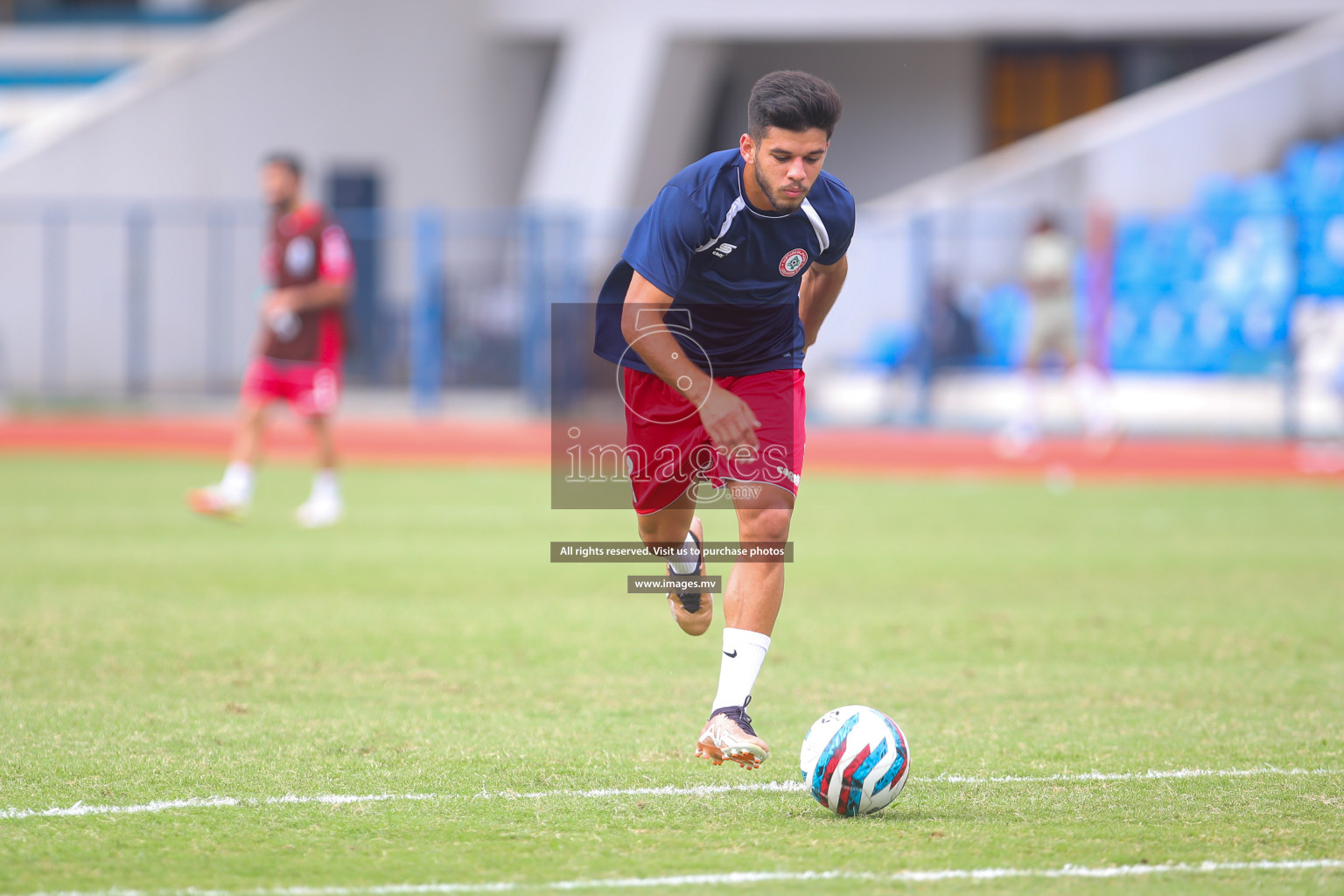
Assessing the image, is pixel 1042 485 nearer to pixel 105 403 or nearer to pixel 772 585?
pixel 772 585

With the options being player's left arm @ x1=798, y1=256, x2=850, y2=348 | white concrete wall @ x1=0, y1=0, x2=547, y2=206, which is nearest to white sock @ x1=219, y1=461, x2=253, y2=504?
player's left arm @ x1=798, y1=256, x2=850, y2=348

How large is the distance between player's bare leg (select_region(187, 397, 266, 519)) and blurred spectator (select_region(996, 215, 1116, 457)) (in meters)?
9.00

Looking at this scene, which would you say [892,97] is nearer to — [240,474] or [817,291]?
[240,474]

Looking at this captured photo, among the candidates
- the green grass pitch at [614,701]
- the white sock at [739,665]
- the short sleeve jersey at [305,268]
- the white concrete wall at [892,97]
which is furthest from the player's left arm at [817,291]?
the white concrete wall at [892,97]

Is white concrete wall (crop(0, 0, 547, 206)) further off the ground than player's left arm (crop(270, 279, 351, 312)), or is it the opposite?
white concrete wall (crop(0, 0, 547, 206))

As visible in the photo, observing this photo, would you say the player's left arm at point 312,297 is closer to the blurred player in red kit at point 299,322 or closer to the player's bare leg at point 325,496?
the blurred player in red kit at point 299,322

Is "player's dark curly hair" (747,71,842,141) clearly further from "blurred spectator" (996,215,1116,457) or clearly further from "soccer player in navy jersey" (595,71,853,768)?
"blurred spectator" (996,215,1116,457)

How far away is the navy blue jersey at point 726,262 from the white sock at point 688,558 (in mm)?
747

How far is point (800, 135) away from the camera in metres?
4.83

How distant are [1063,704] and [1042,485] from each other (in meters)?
9.83

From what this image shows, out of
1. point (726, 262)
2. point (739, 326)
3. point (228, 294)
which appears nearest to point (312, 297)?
point (739, 326)

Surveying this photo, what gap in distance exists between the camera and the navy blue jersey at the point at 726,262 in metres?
4.93

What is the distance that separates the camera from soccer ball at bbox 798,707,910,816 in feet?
14.6

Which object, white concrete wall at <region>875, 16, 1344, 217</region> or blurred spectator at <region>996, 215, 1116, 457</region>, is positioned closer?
blurred spectator at <region>996, 215, 1116, 457</region>
